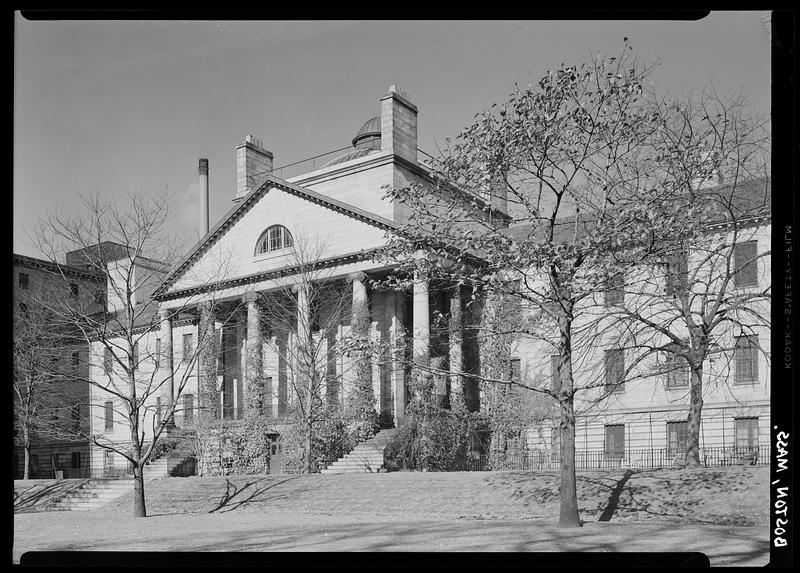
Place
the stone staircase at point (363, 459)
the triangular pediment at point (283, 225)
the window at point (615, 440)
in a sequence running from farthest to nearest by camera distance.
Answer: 1. the triangular pediment at point (283, 225)
2. the window at point (615, 440)
3. the stone staircase at point (363, 459)

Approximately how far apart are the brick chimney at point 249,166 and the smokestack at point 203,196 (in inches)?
77.5

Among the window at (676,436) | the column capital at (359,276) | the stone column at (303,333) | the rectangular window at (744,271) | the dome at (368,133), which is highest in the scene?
the dome at (368,133)

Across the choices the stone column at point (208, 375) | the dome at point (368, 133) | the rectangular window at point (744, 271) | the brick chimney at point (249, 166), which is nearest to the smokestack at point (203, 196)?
the brick chimney at point (249, 166)

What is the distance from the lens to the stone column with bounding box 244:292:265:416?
43.8m

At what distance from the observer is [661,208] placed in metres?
18.0

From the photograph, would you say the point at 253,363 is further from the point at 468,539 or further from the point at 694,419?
the point at 468,539

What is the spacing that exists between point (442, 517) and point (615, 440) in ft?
59.0

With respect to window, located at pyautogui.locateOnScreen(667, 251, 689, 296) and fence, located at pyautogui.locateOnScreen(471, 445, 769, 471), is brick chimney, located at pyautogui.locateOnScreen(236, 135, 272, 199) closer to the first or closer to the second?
fence, located at pyautogui.locateOnScreen(471, 445, 769, 471)

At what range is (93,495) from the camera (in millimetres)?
35875

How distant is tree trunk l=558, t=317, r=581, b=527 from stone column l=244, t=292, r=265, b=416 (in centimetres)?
2665

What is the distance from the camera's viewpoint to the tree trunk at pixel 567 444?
1869 cm

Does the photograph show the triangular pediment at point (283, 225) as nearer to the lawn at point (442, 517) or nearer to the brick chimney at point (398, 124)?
the brick chimney at point (398, 124)
